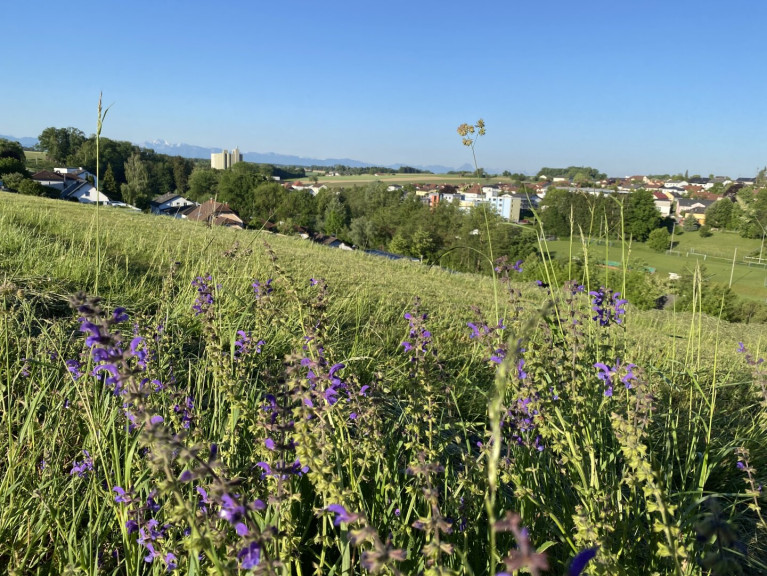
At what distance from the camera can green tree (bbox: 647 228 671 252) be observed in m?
17.3

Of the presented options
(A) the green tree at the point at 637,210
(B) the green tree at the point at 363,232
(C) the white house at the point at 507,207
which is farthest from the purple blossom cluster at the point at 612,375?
(B) the green tree at the point at 363,232

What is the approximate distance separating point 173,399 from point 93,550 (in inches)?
19.1

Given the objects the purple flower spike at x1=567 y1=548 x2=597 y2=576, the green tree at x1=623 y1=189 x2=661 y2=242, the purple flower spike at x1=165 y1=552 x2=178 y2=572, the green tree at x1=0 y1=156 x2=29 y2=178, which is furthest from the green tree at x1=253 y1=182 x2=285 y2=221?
the purple flower spike at x1=567 y1=548 x2=597 y2=576

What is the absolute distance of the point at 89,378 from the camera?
1902mm

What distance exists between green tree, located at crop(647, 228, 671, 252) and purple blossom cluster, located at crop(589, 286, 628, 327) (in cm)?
1642

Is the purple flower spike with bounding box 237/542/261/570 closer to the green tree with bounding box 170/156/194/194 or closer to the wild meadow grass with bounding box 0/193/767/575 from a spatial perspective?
the wild meadow grass with bounding box 0/193/767/575

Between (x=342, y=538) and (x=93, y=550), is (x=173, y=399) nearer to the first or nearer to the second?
(x=93, y=550)

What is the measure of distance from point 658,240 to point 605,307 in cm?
1986

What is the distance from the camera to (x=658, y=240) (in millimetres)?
19375

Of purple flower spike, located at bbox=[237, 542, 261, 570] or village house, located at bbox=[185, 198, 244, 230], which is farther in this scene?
village house, located at bbox=[185, 198, 244, 230]

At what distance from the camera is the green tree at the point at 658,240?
17339 mm

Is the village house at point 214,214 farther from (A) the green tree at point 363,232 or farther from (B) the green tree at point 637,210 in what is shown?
(A) the green tree at point 363,232

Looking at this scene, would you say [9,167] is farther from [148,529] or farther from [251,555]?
[251,555]

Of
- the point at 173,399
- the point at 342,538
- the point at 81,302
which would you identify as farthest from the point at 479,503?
the point at 81,302
